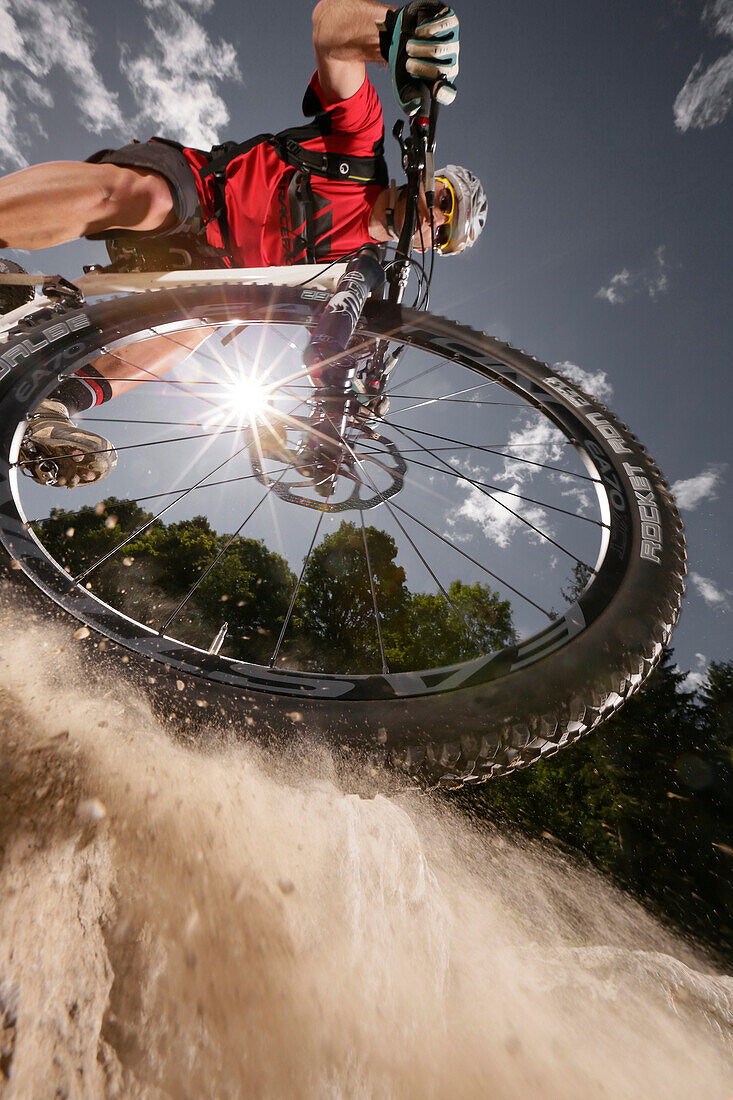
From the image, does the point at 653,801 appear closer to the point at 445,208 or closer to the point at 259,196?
the point at 445,208

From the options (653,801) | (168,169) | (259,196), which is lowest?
(653,801)

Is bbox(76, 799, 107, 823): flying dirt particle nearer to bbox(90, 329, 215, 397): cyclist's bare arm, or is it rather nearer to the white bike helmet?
bbox(90, 329, 215, 397): cyclist's bare arm

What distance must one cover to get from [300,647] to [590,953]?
10932mm

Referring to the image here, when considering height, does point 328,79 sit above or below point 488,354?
above

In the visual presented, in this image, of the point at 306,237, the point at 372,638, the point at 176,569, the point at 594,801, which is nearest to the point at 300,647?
the point at 372,638

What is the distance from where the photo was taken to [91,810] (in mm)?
624

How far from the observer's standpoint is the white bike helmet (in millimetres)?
1884

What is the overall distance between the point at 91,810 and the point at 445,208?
2.46 meters

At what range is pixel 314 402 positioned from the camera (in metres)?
1.41

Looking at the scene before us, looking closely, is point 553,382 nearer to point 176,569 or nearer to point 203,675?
point 203,675

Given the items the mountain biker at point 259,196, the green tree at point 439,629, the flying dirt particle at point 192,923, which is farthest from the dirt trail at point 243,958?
the green tree at point 439,629

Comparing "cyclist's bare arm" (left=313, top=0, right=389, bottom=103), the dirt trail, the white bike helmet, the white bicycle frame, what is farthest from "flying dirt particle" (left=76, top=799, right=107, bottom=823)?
"cyclist's bare arm" (left=313, top=0, right=389, bottom=103)

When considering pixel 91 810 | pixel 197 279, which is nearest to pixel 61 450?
pixel 197 279

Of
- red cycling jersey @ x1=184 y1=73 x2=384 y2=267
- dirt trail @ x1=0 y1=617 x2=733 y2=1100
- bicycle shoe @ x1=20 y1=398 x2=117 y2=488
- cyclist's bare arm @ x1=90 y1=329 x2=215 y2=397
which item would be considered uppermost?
red cycling jersey @ x1=184 y1=73 x2=384 y2=267
